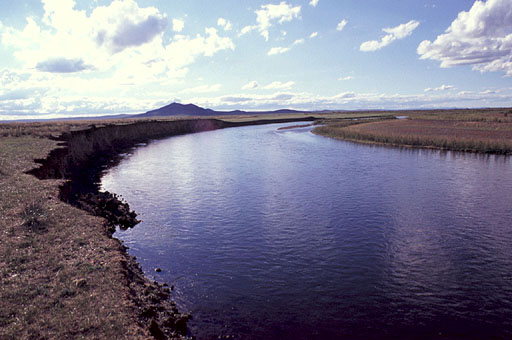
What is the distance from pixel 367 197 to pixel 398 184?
566cm

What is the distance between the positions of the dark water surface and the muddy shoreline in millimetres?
794

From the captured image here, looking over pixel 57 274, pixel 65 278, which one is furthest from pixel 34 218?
pixel 65 278

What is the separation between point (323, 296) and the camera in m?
12.3

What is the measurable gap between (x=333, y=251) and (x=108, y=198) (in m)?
16.1

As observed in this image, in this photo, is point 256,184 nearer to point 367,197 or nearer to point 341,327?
point 367,197

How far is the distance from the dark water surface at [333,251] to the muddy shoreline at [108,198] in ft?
2.61

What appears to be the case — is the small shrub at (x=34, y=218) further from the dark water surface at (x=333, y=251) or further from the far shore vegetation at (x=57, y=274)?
the dark water surface at (x=333, y=251)

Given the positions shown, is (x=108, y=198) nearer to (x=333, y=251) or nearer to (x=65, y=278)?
(x=65, y=278)

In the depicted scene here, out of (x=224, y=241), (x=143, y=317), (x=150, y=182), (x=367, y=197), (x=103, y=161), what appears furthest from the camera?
(x=103, y=161)

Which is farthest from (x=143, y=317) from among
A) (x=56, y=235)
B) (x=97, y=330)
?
(x=56, y=235)

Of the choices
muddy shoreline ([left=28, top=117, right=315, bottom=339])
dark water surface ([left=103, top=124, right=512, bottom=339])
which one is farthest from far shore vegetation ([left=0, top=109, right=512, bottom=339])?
dark water surface ([left=103, top=124, right=512, bottom=339])

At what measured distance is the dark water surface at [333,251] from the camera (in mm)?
11062

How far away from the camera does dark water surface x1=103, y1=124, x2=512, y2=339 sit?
11062 millimetres

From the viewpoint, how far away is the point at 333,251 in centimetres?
1614
